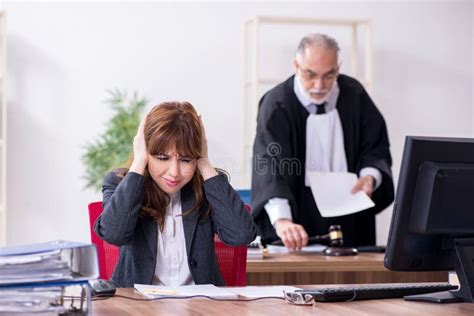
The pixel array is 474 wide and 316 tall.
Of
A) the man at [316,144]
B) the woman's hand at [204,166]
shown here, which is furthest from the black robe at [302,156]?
the woman's hand at [204,166]

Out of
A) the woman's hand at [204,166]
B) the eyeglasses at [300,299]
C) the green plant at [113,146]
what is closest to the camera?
the eyeglasses at [300,299]

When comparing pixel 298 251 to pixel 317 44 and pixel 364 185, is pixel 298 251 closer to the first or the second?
pixel 364 185

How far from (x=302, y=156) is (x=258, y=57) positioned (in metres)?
2.31

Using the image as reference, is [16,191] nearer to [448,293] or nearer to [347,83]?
[347,83]

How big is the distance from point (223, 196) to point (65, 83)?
330cm

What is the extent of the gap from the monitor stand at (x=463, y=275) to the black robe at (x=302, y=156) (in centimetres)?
142

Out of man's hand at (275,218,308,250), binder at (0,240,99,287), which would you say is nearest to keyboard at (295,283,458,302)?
binder at (0,240,99,287)

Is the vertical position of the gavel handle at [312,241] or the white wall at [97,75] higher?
the white wall at [97,75]

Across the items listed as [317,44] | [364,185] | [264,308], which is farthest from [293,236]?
[264,308]

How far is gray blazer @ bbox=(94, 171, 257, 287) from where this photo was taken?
2.51 metres

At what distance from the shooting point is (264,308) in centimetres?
200

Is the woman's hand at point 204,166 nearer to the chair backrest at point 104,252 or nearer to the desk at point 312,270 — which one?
the chair backrest at point 104,252

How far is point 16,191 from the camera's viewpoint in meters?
5.64

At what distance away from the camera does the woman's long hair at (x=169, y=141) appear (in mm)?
2525
